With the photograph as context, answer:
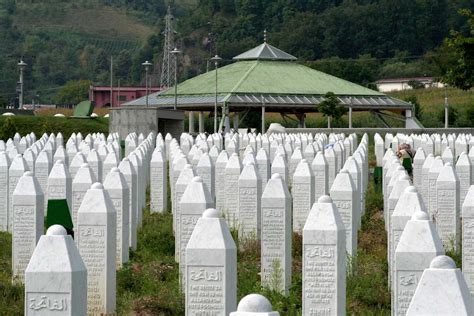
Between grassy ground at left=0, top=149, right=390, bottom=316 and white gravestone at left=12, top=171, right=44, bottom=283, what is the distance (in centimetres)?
28

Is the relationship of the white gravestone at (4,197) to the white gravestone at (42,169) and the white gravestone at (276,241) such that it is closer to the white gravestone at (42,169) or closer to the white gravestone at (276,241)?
the white gravestone at (42,169)

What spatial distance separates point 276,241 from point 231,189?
4629 millimetres

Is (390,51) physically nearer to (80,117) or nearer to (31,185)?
(80,117)

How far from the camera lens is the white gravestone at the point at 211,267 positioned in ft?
31.6

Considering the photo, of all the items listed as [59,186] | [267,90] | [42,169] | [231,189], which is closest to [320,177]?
[231,189]

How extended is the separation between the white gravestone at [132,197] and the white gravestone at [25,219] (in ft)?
5.75

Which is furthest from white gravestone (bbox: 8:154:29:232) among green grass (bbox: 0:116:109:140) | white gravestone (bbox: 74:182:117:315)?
green grass (bbox: 0:116:109:140)

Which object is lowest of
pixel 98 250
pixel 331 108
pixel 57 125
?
pixel 98 250

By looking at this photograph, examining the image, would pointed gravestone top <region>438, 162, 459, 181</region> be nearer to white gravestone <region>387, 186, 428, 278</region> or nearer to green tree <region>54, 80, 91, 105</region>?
white gravestone <region>387, 186, 428, 278</region>

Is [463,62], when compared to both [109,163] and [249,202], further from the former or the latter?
[249,202]

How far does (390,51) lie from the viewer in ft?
487

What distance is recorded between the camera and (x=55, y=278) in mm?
8688

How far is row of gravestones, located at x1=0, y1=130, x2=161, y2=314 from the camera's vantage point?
1214 centimetres

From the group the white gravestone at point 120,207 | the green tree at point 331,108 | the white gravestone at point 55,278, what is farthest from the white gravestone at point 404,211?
the green tree at point 331,108
